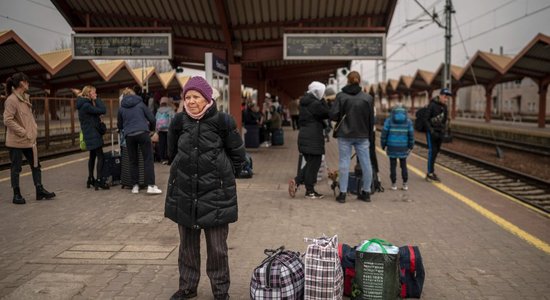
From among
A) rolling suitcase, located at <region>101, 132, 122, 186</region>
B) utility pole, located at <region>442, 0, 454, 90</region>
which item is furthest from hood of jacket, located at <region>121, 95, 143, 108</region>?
utility pole, located at <region>442, 0, 454, 90</region>

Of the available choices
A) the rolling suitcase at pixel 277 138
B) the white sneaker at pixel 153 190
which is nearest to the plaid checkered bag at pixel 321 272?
the white sneaker at pixel 153 190

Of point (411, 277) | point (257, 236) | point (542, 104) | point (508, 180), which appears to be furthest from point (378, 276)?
point (542, 104)

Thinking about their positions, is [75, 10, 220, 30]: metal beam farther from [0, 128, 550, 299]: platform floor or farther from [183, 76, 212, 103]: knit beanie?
[183, 76, 212, 103]: knit beanie

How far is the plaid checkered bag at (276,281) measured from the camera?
3.69 meters

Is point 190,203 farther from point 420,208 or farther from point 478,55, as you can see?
point 478,55

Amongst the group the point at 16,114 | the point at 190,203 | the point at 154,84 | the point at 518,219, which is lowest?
the point at 518,219

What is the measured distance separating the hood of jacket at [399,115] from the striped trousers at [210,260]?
5.59 meters

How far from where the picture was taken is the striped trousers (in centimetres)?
389

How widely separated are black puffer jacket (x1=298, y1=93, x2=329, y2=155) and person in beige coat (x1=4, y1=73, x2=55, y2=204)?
392cm

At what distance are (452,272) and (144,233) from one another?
10.9ft

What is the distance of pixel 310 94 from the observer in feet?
26.5

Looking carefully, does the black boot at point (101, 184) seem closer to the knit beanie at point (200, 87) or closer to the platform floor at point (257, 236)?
the platform floor at point (257, 236)

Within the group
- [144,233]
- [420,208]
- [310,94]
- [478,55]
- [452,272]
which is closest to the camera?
[452,272]

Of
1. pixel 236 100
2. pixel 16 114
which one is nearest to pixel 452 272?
pixel 16 114
